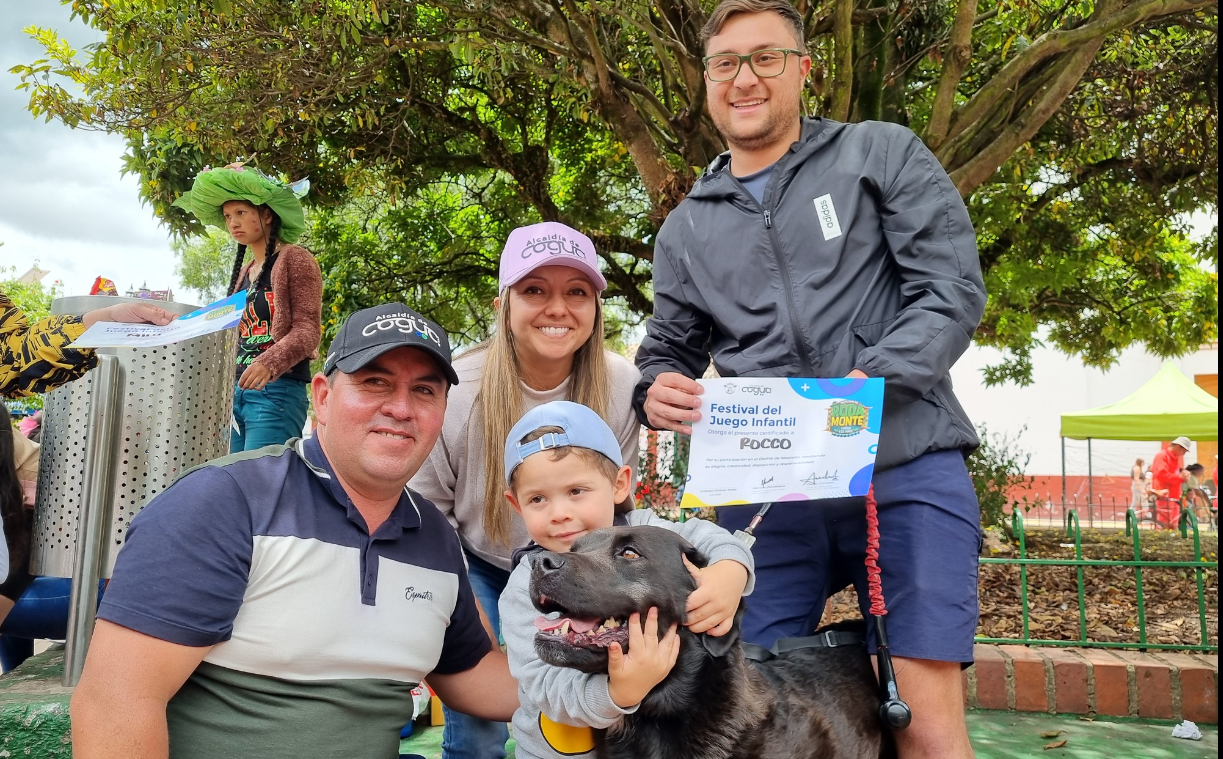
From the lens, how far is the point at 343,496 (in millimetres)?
2309

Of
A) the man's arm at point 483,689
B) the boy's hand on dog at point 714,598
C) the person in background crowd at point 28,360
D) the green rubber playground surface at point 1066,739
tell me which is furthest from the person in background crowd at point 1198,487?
the person in background crowd at point 28,360

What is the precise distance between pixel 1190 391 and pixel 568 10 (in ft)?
59.2

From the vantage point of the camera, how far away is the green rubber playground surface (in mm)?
3914

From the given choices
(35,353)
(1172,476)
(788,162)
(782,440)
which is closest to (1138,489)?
(1172,476)

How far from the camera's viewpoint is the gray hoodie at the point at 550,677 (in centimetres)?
185

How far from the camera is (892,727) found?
7.45 ft

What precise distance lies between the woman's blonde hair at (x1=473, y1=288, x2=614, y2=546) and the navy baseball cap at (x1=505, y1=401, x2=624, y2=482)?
1.21ft

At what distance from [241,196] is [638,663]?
11.7ft

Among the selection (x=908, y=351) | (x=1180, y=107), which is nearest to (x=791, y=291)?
(x=908, y=351)

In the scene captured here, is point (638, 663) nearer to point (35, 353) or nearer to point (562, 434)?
point (562, 434)

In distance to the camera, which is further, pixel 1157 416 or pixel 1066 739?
pixel 1157 416

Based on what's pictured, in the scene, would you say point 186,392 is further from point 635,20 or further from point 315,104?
point 315,104

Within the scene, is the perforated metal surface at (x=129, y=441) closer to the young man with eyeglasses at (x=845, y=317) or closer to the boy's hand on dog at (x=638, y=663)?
the young man with eyeglasses at (x=845, y=317)

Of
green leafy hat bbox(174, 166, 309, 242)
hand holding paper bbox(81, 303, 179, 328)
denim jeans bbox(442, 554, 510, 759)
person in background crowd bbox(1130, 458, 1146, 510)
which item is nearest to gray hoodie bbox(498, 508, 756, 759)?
denim jeans bbox(442, 554, 510, 759)
